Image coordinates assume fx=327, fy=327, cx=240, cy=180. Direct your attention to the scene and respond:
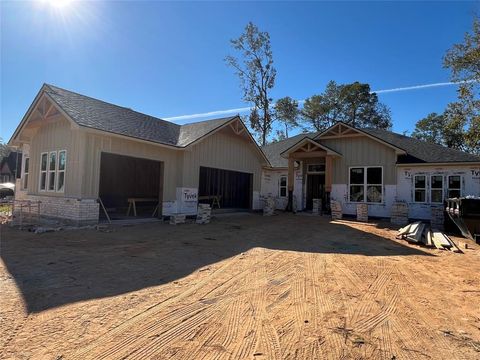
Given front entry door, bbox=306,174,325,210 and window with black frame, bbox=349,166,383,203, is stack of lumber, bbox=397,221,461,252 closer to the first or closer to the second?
window with black frame, bbox=349,166,383,203

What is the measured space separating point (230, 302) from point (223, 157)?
1321 centimetres

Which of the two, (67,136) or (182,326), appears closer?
(182,326)

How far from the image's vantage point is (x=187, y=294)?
16.2ft

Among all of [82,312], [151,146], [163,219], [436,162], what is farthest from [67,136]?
[436,162]

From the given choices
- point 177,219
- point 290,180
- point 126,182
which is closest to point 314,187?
point 290,180

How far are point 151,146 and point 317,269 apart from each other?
9.34m

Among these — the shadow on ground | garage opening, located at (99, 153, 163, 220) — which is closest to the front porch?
the shadow on ground

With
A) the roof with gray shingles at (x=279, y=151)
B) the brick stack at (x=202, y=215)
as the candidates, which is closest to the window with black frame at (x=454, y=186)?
the roof with gray shingles at (x=279, y=151)

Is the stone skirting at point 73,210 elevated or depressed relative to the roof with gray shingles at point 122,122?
depressed

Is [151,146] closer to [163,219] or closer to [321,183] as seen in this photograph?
[163,219]

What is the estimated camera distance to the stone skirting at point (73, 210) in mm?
11391

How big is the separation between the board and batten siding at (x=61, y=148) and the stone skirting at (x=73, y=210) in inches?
9.5

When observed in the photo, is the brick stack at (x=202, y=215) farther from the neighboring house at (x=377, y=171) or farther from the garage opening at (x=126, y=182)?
the neighboring house at (x=377, y=171)

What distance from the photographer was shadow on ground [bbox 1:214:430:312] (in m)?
5.20
